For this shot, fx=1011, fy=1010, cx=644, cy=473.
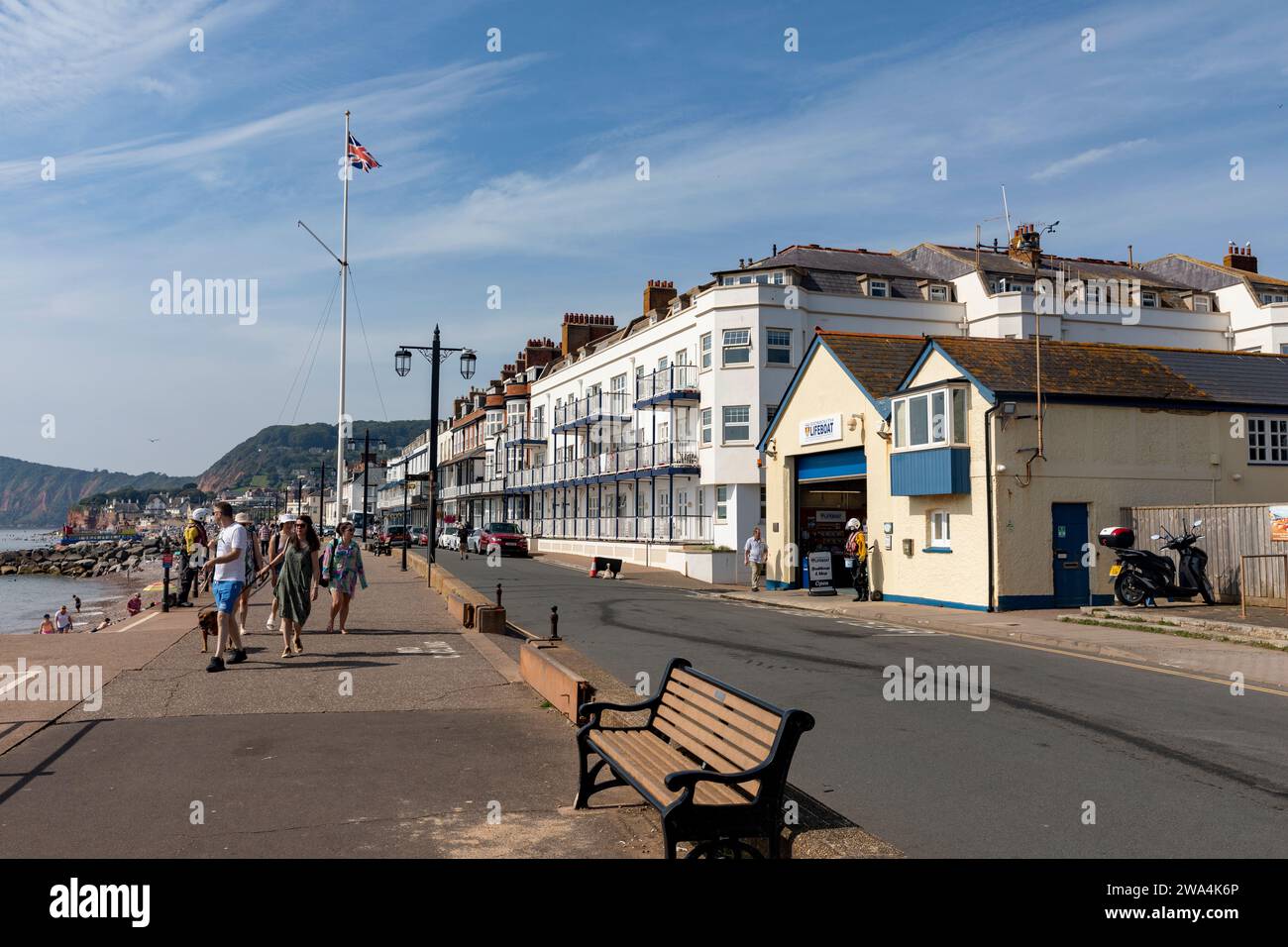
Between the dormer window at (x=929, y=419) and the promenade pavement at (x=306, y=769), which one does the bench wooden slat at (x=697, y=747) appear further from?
the dormer window at (x=929, y=419)

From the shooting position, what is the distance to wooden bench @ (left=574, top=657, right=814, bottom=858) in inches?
185

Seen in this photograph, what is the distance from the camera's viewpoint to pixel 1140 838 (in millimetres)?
5738

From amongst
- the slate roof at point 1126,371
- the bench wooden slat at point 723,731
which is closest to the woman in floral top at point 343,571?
the bench wooden slat at point 723,731

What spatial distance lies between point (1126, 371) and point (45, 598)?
60.2 metres

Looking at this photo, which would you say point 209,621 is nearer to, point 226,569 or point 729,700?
point 226,569

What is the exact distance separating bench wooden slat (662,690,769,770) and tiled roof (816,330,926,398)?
19.7 m

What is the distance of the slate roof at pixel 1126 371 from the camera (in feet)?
71.6

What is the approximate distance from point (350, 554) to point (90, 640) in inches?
141

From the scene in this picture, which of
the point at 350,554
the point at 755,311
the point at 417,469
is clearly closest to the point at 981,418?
the point at 350,554

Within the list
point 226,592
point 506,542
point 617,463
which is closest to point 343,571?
point 226,592

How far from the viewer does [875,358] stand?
26.8m

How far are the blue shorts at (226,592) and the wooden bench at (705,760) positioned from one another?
6.24 metres

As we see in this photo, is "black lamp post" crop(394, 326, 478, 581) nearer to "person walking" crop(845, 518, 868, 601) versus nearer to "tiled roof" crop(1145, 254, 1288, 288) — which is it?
"person walking" crop(845, 518, 868, 601)

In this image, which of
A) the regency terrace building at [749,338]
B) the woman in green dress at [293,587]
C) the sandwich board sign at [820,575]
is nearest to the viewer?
the woman in green dress at [293,587]
